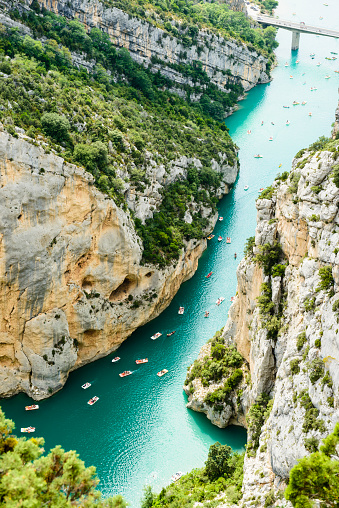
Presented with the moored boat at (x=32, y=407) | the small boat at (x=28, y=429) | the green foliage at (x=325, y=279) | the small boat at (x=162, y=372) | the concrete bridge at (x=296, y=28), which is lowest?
the small boat at (x=28, y=429)

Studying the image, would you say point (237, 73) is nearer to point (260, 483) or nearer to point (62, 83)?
point (62, 83)

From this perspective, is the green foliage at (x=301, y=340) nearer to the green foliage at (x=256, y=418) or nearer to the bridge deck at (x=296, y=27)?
the green foliage at (x=256, y=418)

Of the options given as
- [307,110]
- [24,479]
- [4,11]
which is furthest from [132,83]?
[24,479]

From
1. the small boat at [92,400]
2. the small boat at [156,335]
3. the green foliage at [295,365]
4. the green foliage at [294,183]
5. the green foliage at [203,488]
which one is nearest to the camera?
the green foliage at [295,365]

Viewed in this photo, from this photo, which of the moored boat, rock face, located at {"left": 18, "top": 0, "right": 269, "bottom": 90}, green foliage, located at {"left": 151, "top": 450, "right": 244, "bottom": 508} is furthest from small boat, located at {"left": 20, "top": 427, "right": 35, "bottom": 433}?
rock face, located at {"left": 18, "top": 0, "right": 269, "bottom": 90}

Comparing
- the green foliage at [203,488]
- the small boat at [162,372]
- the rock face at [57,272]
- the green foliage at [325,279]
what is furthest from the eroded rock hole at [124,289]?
the green foliage at [325,279]

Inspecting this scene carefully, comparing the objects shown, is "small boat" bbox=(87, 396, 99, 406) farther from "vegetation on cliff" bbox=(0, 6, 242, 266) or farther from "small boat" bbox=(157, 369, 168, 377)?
"vegetation on cliff" bbox=(0, 6, 242, 266)
